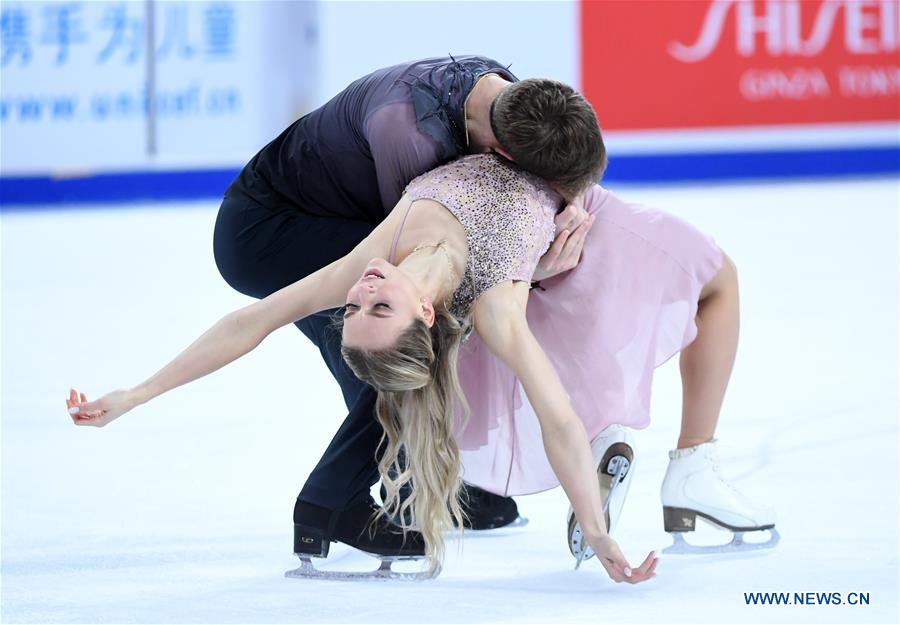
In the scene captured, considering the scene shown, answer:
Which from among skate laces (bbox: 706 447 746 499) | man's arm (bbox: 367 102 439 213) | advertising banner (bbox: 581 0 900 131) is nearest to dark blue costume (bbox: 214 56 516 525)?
man's arm (bbox: 367 102 439 213)

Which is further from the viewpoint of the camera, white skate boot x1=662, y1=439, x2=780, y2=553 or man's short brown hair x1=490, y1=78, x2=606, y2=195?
white skate boot x1=662, y1=439, x2=780, y2=553

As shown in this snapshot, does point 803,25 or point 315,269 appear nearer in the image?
point 315,269

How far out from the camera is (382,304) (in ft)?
5.92

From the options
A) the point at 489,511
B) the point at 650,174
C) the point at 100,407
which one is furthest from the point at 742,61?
the point at 100,407

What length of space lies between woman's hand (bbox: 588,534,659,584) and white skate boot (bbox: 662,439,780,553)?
35 centimetres

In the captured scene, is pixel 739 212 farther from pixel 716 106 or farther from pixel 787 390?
pixel 787 390

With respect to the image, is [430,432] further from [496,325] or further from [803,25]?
[803,25]

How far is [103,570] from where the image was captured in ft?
6.70

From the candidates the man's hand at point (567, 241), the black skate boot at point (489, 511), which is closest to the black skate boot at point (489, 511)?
the black skate boot at point (489, 511)

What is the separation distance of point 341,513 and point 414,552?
0.14m

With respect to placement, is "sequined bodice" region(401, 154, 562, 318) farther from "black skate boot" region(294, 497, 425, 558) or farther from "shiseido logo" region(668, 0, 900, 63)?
"shiseido logo" region(668, 0, 900, 63)

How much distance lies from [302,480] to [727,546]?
0.89 m

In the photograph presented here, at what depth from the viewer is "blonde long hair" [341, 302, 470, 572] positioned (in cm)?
192

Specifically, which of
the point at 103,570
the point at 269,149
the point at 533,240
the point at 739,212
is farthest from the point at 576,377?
the point at 739,212
